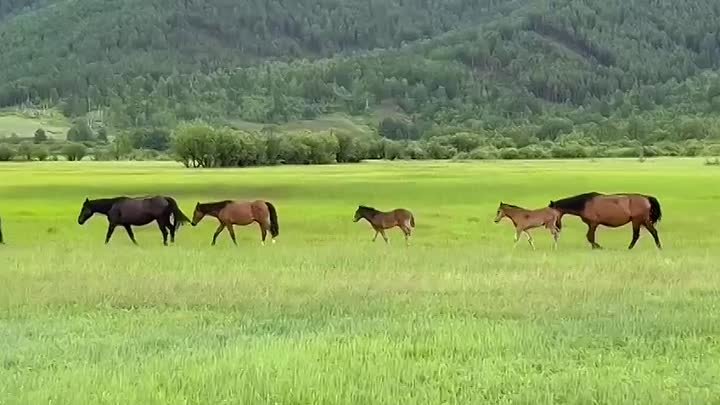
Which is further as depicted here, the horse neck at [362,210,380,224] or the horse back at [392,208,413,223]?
the horse neck at [362,210,380,224]

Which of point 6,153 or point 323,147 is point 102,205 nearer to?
point 323,147

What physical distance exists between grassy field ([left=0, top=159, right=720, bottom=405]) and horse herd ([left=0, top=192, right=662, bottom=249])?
26.6 inches

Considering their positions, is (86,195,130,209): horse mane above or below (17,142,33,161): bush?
above

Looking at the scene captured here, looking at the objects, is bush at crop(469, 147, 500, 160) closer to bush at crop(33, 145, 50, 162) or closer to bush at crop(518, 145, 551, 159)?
→ bush at crop(518, 145, 551, 159)

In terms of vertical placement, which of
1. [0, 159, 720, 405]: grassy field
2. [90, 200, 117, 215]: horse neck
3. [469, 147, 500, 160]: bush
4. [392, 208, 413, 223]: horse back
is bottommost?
[469, 147, 500, 160]: bush

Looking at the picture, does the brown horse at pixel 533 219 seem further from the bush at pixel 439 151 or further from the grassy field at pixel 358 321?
the bush at pixel 439 151

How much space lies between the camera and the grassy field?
10.6 m

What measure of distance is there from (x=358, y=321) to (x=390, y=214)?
47.5ft

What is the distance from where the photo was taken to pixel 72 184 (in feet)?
200

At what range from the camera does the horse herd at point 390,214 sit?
87.9ft

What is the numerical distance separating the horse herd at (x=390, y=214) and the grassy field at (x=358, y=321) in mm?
676

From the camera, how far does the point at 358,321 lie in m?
15.0

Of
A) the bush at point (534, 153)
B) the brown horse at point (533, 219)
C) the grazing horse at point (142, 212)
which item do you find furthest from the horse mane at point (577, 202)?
the bush at point (534, 153)

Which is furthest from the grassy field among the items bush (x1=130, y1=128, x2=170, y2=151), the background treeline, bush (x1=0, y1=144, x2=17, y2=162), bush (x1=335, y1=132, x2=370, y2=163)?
bush (x1=130, y1=128, x2=170, y2=151)
